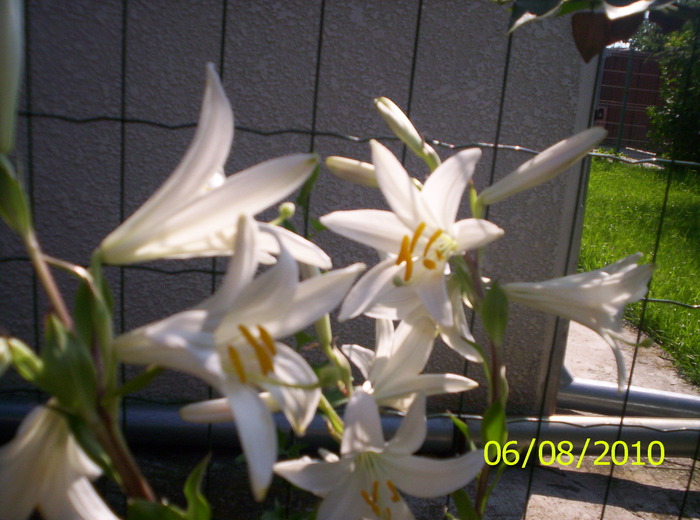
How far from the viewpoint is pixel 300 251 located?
1.39 ft

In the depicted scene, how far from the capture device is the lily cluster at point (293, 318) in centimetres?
30

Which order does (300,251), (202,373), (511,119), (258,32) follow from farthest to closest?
(511,119), (258,32), (300,251), (202,373)

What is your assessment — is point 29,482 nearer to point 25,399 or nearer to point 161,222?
point 161,222

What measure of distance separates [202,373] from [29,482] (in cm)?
12

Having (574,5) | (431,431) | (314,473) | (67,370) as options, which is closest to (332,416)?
(314,473)

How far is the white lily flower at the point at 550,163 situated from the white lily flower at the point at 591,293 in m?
0.08

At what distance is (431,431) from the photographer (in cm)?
188

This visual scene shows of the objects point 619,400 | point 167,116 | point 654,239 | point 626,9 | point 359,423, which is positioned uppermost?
point 626,9

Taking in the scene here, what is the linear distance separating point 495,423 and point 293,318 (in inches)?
9.4

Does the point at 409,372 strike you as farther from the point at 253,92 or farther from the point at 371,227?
the point at 253,92

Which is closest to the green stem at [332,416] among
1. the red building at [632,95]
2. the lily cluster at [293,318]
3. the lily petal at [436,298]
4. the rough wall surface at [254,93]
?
the lily cluster at [293,318]

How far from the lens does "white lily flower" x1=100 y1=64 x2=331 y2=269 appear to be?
349 mm

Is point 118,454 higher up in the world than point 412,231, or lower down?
lower down

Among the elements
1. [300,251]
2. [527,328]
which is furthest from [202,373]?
[527,328]
